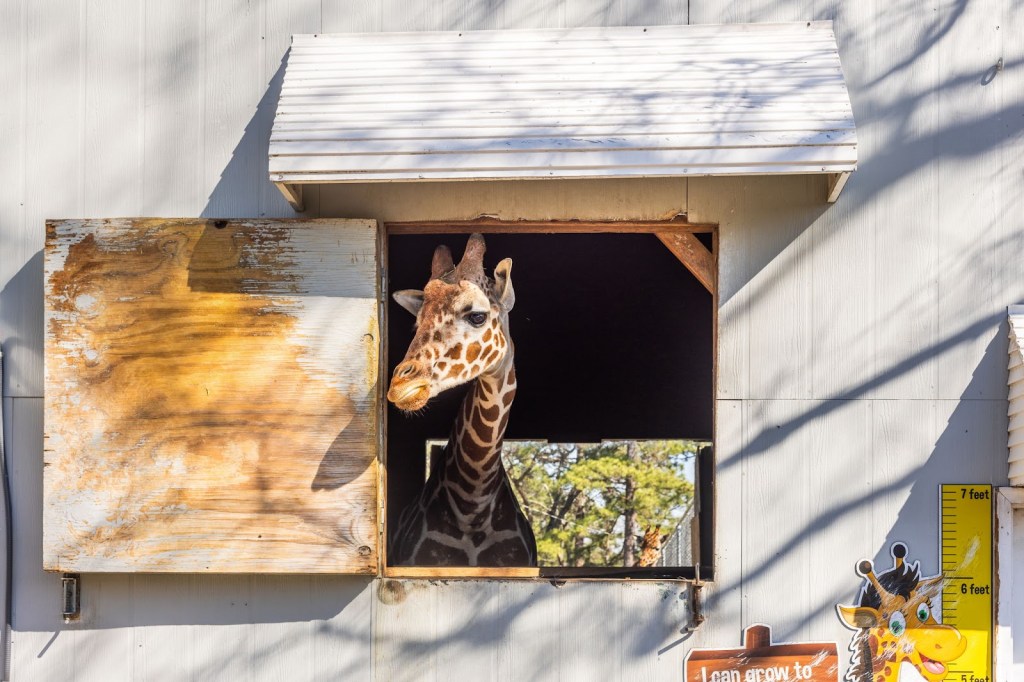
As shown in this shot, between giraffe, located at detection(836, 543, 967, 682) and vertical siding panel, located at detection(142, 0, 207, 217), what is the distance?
2967 millimetres

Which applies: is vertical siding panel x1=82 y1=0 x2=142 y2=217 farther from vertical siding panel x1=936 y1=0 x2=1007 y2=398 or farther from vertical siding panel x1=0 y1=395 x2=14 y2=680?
vertical siding panel x1=936 y1=0 x2=1007 y2=398

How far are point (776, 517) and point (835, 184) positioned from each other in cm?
124

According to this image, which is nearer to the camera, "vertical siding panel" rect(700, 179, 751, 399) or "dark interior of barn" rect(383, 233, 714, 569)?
"vertical siding panel" rect(700, 179, 751, 399)

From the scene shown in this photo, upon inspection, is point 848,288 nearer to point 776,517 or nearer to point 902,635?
point 776,517

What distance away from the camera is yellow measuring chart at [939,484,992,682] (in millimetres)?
3904

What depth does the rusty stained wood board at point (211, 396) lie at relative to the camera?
3893mm

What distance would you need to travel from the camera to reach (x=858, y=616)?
12.9ft

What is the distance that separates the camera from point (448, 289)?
4.14m

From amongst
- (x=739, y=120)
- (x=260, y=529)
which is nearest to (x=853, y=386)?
(x=739, y=120)

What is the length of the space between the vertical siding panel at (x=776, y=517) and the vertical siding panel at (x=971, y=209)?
0.61 metres

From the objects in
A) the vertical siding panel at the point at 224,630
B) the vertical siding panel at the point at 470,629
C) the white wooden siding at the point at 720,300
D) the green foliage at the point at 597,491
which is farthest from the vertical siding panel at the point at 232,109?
the green foliage at the point at 597,491

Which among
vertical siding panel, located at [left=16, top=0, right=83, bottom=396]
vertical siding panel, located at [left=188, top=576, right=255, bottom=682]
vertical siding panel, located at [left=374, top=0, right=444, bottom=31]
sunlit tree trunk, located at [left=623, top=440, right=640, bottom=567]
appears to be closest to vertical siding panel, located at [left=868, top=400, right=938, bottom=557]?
vertical siding panel, located at [left=374, top=0, right=444, bottom=31]

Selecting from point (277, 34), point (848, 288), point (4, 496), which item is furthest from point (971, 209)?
point (4, 496)

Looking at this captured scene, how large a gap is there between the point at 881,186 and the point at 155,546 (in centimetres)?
302
